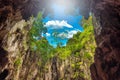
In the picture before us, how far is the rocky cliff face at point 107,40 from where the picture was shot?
1414 cm

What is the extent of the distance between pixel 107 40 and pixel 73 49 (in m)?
38.0

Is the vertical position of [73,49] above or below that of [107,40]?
above

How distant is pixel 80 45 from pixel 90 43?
11.1 feet

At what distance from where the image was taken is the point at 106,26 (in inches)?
639

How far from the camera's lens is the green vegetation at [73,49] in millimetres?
48844

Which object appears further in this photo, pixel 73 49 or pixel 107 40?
pixel 73 49

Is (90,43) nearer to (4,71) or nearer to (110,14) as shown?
(4,71)

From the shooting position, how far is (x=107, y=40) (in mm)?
16406

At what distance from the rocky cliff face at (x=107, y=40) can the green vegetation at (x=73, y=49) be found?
2912 centimetres

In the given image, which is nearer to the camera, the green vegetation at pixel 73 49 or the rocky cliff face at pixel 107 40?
the rocky cliff face at pixel 107 40

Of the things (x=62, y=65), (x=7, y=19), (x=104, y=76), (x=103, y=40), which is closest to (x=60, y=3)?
(x=7, y=19)

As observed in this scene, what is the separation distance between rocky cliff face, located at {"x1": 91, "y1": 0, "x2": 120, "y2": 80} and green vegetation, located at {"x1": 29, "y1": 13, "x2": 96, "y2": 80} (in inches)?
1146

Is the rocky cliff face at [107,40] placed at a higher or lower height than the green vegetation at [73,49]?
lower

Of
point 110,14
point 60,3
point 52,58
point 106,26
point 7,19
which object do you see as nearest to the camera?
point 110,14
